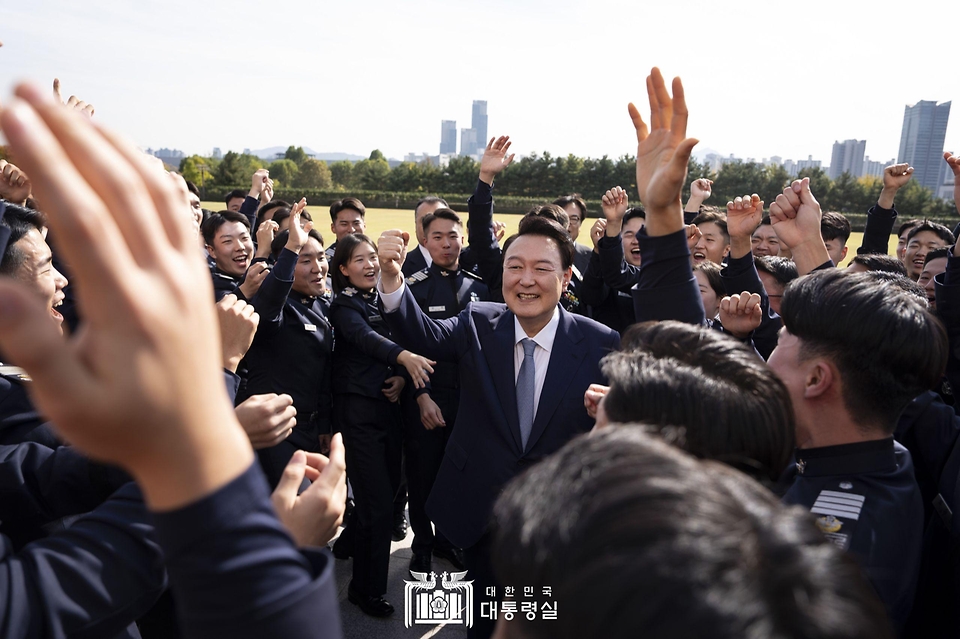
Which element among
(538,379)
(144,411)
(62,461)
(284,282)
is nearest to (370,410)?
(284,282)

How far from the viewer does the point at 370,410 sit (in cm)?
383

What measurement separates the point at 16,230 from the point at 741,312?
9.45 ft

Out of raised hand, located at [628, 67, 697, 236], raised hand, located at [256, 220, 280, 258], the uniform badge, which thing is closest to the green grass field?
raised hand, located at [256, 220, 280, 258]

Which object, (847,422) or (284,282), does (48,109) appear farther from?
(284,282)

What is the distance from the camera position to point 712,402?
1212 millimetres

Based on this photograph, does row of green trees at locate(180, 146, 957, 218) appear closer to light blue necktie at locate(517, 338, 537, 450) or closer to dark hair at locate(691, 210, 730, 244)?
dark hair at locate(691, 210, 730, 244)

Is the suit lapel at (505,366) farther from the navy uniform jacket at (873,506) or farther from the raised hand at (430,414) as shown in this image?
the raised hand at (430,414)

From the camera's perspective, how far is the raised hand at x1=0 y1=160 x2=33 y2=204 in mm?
4658

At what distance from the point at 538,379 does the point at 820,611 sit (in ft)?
6.76

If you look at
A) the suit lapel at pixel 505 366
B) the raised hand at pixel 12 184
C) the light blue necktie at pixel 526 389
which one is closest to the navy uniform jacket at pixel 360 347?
the suit lapel at pixel 505 366

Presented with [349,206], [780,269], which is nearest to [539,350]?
[780,269]

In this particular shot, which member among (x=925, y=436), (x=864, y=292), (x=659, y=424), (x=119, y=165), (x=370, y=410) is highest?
(x=119, y=165)

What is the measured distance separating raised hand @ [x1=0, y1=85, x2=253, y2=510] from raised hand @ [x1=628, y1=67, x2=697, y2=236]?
1452 millimetres

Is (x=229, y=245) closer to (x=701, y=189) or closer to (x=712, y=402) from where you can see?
(x=701, y=189)
